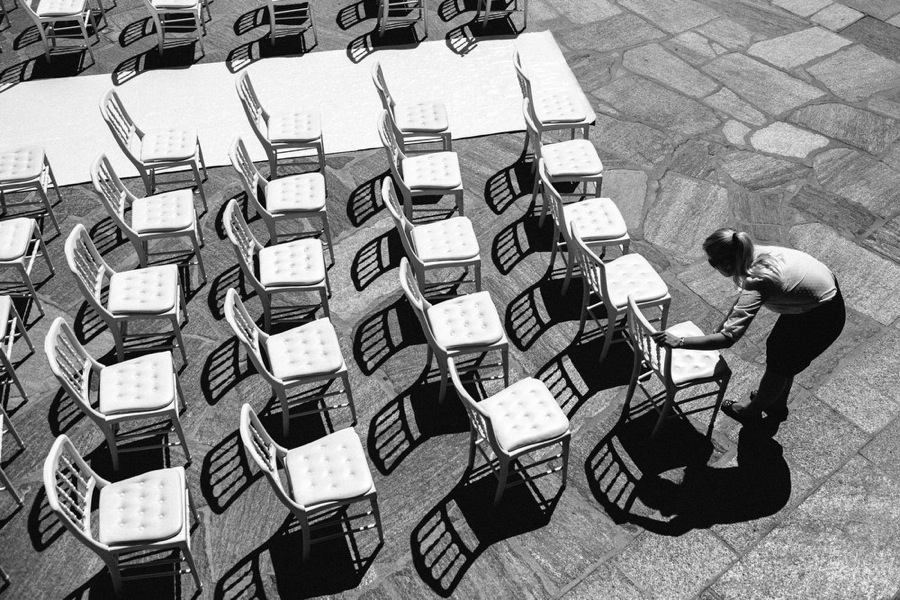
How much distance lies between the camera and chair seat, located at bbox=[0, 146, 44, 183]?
23.3ft

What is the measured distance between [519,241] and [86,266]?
3.31 meters


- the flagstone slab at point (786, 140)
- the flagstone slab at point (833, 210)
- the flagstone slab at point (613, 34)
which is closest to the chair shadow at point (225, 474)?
the flagstone slab at point (833, 210)

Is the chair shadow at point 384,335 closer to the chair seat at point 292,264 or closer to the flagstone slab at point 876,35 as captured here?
the chair seat at point 292,264

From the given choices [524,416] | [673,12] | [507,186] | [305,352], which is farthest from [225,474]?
[673,12]

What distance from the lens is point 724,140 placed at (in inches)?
320

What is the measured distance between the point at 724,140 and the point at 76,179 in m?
Result: 6.03

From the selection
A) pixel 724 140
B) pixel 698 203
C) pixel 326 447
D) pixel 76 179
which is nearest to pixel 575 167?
pixel 698 203

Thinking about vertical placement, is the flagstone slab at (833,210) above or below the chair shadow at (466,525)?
above

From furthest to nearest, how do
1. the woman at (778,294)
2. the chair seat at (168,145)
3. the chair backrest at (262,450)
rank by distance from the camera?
the chair seat at (168,145) → the woman at (778,294) → the chair backrest at (262,450)

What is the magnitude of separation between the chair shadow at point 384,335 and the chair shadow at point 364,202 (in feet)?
3.62

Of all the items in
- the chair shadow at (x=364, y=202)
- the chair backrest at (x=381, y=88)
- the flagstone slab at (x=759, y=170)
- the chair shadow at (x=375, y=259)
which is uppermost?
the chair backrest at (x=381, y=88)

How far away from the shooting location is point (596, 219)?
6.52 meters

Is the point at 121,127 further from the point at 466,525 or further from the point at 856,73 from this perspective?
the point at 856,73

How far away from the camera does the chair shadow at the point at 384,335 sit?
20.5ft
